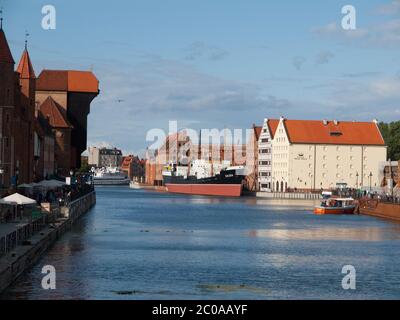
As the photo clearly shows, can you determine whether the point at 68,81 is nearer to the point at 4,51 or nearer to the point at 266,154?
the point at 4,51

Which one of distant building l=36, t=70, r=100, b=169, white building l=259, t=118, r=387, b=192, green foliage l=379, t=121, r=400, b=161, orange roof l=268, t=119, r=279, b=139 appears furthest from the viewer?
green foliage l=379, t=121, r=400, b=161

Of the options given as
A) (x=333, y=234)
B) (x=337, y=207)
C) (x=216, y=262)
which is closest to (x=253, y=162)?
(x=337, y=207)

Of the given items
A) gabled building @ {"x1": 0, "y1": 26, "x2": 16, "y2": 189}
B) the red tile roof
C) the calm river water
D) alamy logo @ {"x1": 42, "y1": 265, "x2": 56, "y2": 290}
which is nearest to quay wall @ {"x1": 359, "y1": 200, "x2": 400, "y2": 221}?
the calm river water

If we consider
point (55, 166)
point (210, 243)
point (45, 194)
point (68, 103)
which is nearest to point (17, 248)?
point (210, 243)

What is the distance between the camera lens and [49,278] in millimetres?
37562

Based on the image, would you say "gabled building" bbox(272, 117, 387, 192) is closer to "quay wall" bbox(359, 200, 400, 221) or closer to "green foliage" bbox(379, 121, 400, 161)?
"green foliage" bbox(379, 121, 400, 161)

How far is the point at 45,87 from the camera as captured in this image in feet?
408

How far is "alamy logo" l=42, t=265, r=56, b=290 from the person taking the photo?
35.7 meters

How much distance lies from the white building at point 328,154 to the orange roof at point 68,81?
160ft

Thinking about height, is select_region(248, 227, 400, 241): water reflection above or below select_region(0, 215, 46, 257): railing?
below

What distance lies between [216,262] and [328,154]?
398ft

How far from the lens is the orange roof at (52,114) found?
11688 centimetres

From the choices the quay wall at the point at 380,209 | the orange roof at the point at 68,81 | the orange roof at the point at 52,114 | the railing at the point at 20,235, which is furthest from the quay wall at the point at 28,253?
the orange roof at the point at 68,81

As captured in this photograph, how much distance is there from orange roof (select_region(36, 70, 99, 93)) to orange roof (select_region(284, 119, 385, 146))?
4897 centimetres
